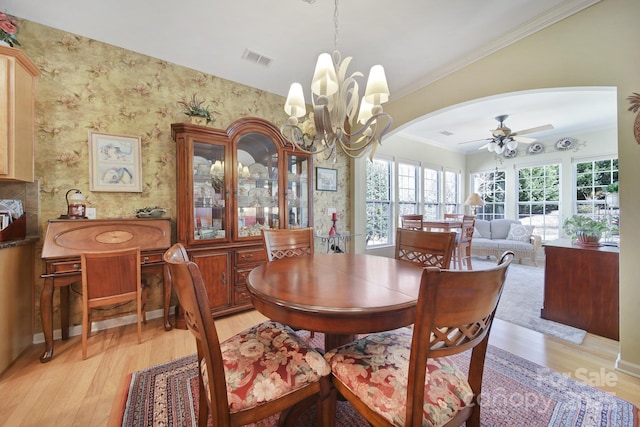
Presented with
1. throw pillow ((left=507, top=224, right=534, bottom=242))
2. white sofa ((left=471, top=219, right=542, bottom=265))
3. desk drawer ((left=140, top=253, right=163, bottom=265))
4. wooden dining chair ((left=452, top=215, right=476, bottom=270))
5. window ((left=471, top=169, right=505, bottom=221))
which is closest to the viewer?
desk drawer ((left=140, top=253, right=163, bottom=265))

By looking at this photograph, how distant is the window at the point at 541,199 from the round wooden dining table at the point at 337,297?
6402 millimetres

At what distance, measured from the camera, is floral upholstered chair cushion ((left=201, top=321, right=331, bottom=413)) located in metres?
0.96

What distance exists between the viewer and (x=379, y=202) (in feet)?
17.1

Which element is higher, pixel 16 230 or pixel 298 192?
pixel 298 192

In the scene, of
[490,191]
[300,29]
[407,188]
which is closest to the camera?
[300,29]

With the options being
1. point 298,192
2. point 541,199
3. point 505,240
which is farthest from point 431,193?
point 298,192

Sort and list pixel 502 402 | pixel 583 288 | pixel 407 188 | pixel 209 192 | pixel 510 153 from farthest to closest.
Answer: pixel 510 153
pixel 407 188
pixel 209 192
pixel 583 288
pixel 502 402

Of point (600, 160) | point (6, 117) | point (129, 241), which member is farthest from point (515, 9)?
point (600, 160)

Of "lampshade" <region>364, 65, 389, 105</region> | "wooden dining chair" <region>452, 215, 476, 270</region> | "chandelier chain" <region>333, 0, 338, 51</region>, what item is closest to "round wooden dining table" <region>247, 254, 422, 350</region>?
"lampshade" <region>364, 65, 389, 105</region>

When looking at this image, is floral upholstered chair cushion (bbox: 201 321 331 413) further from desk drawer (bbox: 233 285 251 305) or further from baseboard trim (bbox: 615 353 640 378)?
baseboard trim (bbox: 615 353 640 378)

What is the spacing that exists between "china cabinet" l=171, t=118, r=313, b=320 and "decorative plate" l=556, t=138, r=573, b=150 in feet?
20.2

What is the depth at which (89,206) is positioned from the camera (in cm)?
237

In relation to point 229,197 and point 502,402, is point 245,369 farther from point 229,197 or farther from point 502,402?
point 229,197

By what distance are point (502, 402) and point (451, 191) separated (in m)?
6.19
